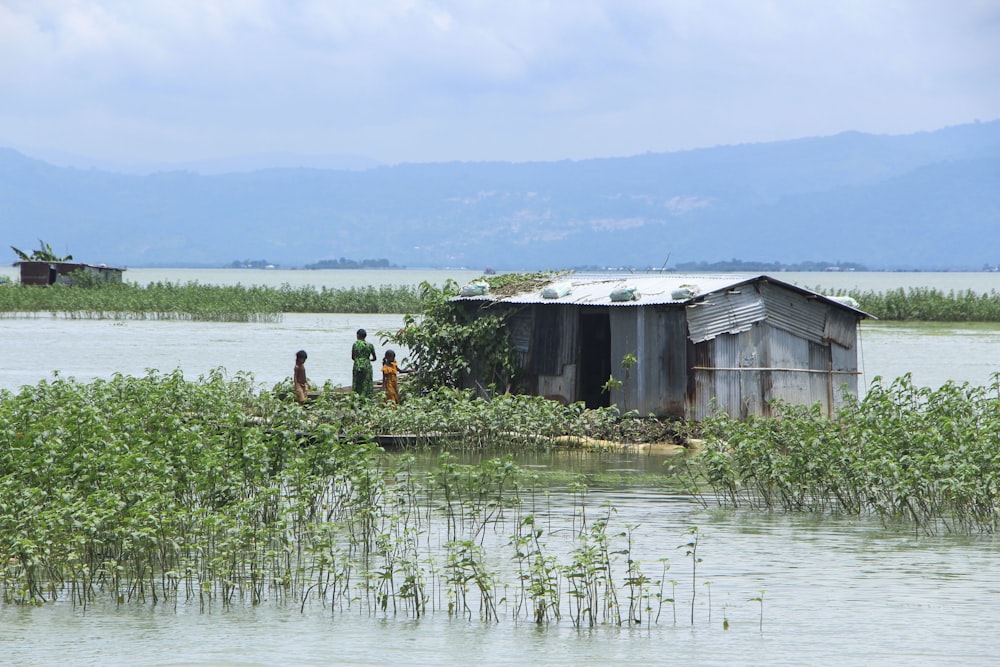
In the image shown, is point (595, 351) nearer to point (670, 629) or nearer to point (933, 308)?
point (670, 629)

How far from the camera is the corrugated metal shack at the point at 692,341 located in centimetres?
1759

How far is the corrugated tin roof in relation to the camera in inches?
688

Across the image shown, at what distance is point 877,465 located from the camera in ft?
38.1

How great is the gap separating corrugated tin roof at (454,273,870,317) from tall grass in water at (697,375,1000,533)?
3785mm

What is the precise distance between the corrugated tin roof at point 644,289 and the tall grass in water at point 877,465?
3785mm

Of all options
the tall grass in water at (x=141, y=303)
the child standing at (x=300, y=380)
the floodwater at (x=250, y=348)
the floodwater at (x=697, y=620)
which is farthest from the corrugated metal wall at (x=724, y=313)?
the tall grass in water at (x=141, y=303)

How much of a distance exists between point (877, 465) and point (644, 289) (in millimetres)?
7201

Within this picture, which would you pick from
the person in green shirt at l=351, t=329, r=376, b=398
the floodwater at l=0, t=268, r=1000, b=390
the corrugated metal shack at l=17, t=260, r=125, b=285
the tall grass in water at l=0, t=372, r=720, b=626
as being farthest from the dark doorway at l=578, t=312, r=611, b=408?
the corrugated metal shack at l=17, t=260, r=125, b=285

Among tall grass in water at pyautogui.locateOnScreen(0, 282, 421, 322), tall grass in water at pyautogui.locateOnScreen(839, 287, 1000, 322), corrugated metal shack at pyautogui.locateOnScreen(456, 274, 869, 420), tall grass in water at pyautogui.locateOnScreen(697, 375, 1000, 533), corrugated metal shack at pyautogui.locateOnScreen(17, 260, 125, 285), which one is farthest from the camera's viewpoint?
corrugated metal shack at pyautogui.locateOnScreen(17, 260, 125, 285)

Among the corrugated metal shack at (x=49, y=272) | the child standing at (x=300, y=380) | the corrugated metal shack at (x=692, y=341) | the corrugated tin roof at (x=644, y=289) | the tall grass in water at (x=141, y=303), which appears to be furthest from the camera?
the corrugated metal shack at (x=49, y=272)

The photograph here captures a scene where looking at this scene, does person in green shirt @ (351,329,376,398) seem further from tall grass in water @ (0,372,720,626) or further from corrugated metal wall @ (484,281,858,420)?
tall grass in water @ (0,372,720,626)

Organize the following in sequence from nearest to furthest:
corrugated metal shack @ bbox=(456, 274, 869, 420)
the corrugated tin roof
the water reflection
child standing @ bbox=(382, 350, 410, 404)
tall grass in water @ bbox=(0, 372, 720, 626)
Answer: the water reflection, tall grass in water @ bbox=(0, 372, 720, 626), the corrugated tin roof, corrugated metal shack @ bbox=(456, 274, 869, 420), child standing @ bbox=(382, 350, 410, 404)

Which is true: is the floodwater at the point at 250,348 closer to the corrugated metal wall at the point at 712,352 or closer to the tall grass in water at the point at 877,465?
the corrugated metal wall at the point at 712,352

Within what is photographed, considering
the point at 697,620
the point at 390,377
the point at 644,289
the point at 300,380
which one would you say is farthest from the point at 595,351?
the point at 697,620
